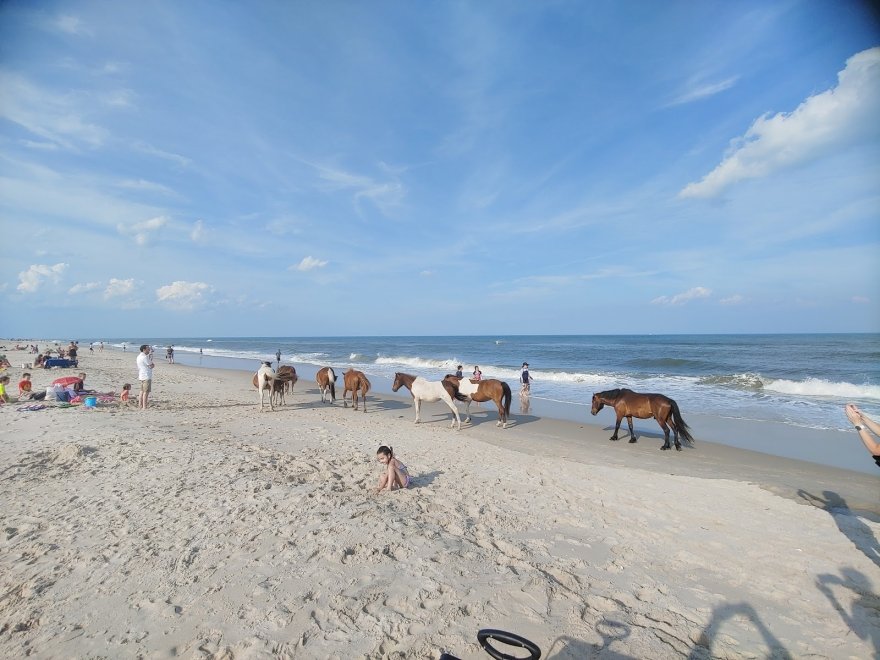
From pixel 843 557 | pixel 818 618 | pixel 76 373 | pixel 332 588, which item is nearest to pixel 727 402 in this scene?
pixel 843 557

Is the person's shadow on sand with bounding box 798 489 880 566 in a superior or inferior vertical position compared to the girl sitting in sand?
inferior

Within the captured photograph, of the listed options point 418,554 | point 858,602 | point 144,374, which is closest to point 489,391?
point 418,554

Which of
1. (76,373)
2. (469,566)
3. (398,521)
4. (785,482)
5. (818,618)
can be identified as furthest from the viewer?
(76,373)

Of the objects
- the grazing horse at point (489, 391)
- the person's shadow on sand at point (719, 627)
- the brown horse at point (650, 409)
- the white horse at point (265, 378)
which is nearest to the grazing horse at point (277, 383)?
the white horse at point (265, 378)

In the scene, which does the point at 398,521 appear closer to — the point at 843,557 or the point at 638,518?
the point at 638,518

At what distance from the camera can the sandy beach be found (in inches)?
131

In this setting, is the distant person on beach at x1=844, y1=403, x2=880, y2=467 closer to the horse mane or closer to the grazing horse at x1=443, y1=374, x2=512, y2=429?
the horse mane

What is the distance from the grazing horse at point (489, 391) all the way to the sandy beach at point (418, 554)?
3.76m

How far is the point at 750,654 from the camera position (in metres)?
3.25


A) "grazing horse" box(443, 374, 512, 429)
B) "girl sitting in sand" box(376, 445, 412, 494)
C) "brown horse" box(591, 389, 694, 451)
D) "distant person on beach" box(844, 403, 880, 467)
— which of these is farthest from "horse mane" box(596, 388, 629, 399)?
"distant person on beach" box(844, 403, 880, 467)

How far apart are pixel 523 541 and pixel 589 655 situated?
5.96ft

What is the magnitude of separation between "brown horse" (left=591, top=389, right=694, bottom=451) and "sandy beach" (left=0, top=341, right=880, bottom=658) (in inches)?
50.3

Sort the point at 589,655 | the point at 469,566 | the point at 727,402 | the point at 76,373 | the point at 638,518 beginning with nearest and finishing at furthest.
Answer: the point at 589,655
the point at 469,566
the point at 638,518
the point at 727,402
the point at 76,373

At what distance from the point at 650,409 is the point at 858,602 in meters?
6.50
